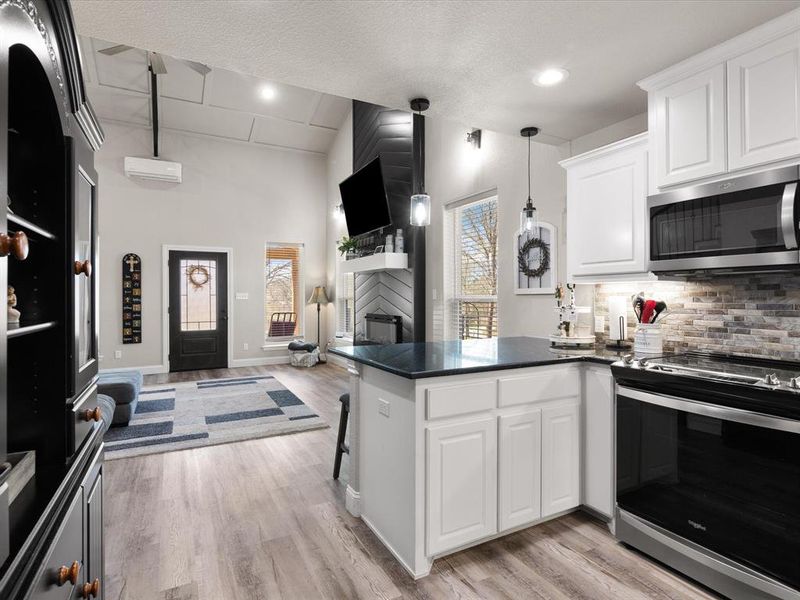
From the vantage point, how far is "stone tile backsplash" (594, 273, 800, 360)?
2213mm

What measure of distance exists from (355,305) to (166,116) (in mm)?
4170

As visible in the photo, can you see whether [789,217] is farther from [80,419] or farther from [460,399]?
[80,419]

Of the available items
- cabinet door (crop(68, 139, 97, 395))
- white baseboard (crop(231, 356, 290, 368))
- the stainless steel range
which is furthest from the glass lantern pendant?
white baseboard (crop(231, 356, 290, 368))

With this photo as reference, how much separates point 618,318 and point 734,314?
65cm

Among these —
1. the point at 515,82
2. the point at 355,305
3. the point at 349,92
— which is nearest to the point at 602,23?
the point at 515,82

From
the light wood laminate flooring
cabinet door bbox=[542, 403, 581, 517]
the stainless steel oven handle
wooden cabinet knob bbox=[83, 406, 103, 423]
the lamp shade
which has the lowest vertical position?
the light wood laminate flooring

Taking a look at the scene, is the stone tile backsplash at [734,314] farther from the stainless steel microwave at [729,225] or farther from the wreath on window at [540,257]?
the wreath on window at [540,257]

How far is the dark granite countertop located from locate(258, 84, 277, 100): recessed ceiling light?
17.5 feet

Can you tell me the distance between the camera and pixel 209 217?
300 inches

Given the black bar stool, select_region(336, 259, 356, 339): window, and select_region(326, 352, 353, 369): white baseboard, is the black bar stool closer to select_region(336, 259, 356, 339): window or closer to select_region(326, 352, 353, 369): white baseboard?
select_region(326, 352, 353, 369): white baseboard

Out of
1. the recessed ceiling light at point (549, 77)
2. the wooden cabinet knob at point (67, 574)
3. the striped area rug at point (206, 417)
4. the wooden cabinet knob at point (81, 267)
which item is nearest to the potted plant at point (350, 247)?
the striped area rug at point (206, 417)

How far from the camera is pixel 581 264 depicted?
290 cm

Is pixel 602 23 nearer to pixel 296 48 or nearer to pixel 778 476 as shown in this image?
pixel 296 48

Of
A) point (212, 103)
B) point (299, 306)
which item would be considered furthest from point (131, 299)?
point (212, 103)
